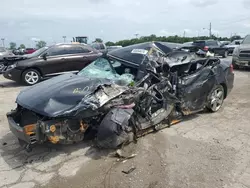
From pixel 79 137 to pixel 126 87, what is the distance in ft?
3.53

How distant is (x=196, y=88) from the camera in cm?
496

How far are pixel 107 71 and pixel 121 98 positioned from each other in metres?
1.02

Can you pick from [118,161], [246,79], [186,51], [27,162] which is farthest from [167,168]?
[246,79]

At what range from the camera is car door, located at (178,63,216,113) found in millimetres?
4789

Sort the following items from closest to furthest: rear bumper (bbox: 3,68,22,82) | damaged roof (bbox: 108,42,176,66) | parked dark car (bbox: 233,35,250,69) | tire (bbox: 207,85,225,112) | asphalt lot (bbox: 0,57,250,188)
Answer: asphalt lot (bbox: 0,57,250,188), damaged roof (bbox: 108,42,176,66), tire (bbox: 207,85,225,112), rear bumper (bbox: 3,68,22,82), parked dark car (bbox: 233,35,250,69)

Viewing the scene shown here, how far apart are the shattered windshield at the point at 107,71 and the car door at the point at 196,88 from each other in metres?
1.02

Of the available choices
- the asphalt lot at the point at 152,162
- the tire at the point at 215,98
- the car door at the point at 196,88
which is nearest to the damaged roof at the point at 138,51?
the car door at the point at 196,88

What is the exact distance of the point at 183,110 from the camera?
4.87 meters

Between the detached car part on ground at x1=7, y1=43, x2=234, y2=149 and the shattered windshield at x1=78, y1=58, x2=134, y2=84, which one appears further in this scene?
the shattered windshield at x1=78, y1=58, x2=134, y2=84

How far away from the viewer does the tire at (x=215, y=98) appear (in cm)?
541

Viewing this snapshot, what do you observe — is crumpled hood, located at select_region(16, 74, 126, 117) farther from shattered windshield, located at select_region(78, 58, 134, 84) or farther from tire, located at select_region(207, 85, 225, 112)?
tire, located at select_region(207, 85, 225, 112)

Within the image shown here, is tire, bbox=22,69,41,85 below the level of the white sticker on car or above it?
below

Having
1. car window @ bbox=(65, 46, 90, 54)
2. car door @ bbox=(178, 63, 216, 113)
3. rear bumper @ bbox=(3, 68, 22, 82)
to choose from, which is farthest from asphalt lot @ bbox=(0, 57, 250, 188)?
car window @ bbox=(65, 46, 90, 54)

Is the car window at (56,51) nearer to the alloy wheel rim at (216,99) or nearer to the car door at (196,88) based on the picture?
the car door at (196,88)
